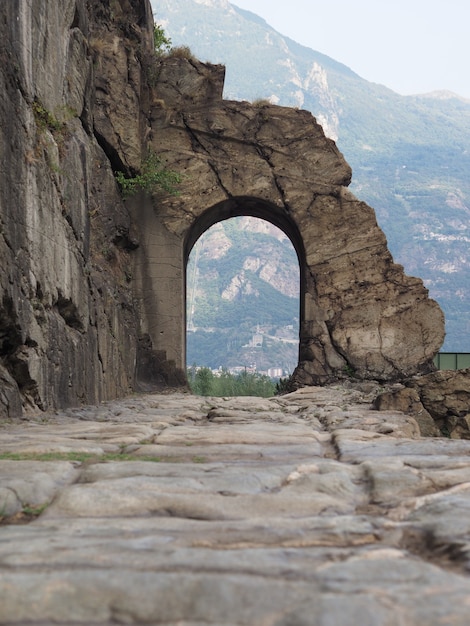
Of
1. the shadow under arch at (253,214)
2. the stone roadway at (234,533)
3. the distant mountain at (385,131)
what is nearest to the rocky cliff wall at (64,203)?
the shadow under arch at (253,214)

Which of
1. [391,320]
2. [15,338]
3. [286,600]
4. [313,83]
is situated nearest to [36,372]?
[15,338]

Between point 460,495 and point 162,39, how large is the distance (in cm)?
1722

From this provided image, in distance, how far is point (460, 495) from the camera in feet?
11.7

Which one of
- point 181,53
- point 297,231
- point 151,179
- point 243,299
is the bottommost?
point 297,231

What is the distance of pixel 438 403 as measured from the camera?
10406 mm

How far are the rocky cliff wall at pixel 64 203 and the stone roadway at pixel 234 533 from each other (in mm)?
2899

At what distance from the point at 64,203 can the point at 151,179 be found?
22.0ft

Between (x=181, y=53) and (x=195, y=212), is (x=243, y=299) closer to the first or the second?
(x=181, y=53)

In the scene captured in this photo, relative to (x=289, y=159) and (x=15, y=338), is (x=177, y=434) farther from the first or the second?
(x=289, y=159)

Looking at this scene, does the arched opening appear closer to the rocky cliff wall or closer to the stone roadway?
the rocky cliff wall

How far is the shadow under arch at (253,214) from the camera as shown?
18.1m

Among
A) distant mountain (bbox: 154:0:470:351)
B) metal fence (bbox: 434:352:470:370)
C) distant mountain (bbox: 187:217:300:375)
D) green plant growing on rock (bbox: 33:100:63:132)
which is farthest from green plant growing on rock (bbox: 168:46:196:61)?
distant mountain (bbox: 154:0:470:351)

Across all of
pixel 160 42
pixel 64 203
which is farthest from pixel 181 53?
pixel 64 203

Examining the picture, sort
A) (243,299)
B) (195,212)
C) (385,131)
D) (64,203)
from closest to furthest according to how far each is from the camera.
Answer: (64,203), (195,212), (243,299), (385,131)
